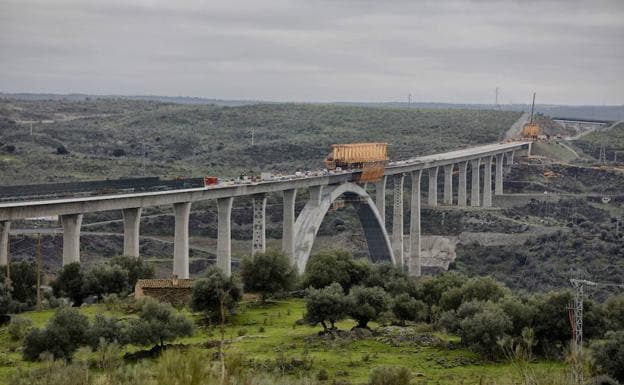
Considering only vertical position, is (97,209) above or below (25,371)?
above

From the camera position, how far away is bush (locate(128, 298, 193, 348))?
4738 centimetres

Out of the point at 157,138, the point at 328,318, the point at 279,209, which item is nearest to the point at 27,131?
the point at 157,138

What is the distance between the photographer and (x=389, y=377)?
39719 mm

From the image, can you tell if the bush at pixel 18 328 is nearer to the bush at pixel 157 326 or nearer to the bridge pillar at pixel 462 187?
the bush at pixel 157 326

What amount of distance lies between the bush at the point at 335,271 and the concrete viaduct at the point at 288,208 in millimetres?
5662

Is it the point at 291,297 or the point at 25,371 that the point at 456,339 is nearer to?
the point at 291,297

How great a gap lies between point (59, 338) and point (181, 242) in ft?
79.9

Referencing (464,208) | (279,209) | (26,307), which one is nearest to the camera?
(26,307)

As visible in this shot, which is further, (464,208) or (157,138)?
(157,138)

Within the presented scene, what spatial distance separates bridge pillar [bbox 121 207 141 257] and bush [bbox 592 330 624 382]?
101 feet

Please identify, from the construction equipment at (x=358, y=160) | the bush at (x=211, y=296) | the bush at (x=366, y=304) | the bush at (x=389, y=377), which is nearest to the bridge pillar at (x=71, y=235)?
the bush at (x=211, y=296)

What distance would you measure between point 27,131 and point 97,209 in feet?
383

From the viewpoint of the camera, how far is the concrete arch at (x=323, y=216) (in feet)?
291

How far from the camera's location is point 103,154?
168 m
